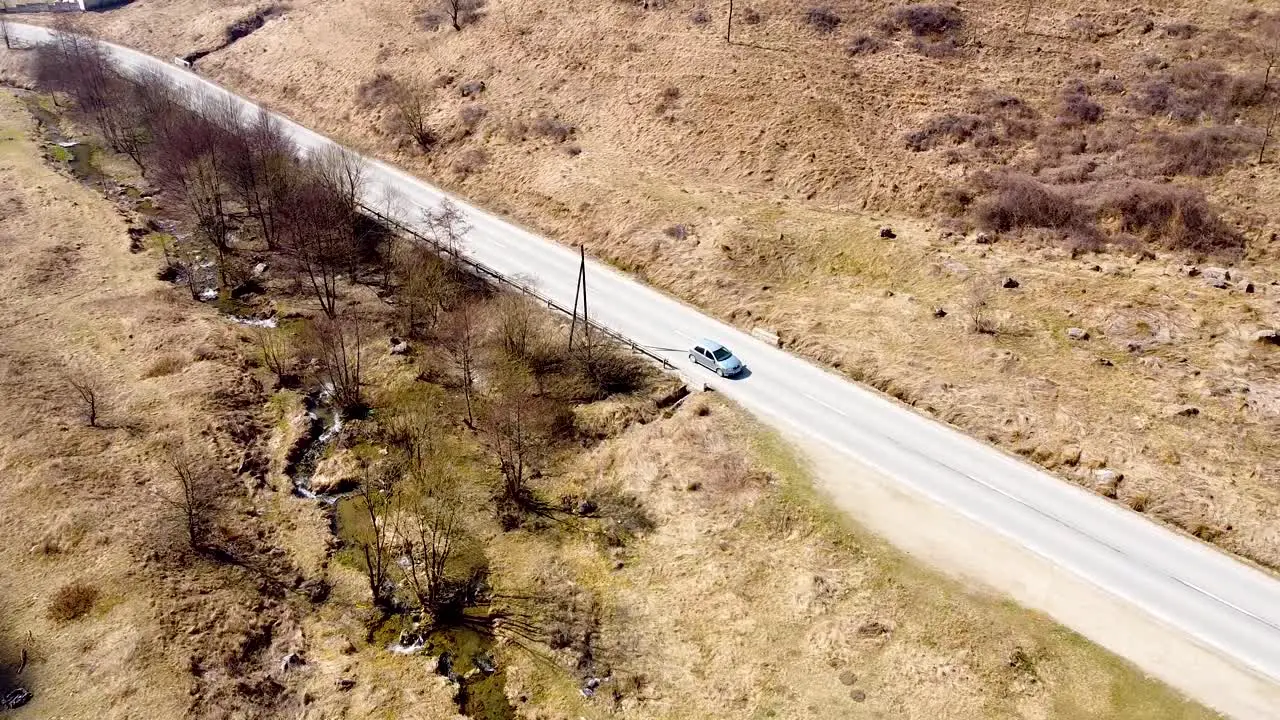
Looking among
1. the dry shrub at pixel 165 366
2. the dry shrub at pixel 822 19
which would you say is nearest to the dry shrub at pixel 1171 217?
the dry shrub at pixel 822 19

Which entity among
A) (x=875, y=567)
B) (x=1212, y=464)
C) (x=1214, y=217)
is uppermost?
(x=1214, y=217)

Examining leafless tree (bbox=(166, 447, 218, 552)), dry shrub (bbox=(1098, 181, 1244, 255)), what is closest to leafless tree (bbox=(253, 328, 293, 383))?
leafless tree (bbox=(166, 447, 218, 552))

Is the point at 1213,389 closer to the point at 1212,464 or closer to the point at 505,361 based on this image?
the point at 1212,464

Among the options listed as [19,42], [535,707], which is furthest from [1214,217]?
[19,42]

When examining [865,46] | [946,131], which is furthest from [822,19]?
[946,131]

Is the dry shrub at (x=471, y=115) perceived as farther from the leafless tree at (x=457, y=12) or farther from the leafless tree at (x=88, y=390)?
the leafless tree at (x=88, y=390)
